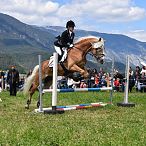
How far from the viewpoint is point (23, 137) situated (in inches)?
298

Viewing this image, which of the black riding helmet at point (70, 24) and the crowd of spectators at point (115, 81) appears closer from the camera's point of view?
the black riding helmet at point (70, 24)

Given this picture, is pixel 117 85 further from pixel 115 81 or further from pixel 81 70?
pixel 81 70

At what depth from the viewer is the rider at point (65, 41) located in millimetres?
13156

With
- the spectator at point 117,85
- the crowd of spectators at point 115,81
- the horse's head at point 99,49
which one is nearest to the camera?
the horse's head at point 99,49

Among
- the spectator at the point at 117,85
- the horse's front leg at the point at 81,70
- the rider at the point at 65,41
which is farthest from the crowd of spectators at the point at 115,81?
the horse's front leg at the point at 81,70

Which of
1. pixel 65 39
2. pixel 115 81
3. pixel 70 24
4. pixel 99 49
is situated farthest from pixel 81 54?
Answer: pixel 115 81

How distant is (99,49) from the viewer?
13648 millimetres

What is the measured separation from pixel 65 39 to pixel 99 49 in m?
1.27

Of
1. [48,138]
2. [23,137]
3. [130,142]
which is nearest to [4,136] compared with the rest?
[23,137]

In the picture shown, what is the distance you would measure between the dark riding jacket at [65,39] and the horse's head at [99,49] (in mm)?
842

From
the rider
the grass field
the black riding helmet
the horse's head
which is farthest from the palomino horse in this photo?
the grass field

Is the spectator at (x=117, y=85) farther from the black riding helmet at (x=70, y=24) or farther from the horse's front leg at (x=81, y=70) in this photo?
the black riding helmet at (x=70, y=24)

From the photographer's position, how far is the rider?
43.2 feet

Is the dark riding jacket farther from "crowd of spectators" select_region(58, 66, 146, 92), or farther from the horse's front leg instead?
"crowd of spectators" select_region(58, 66, 146, 92)
